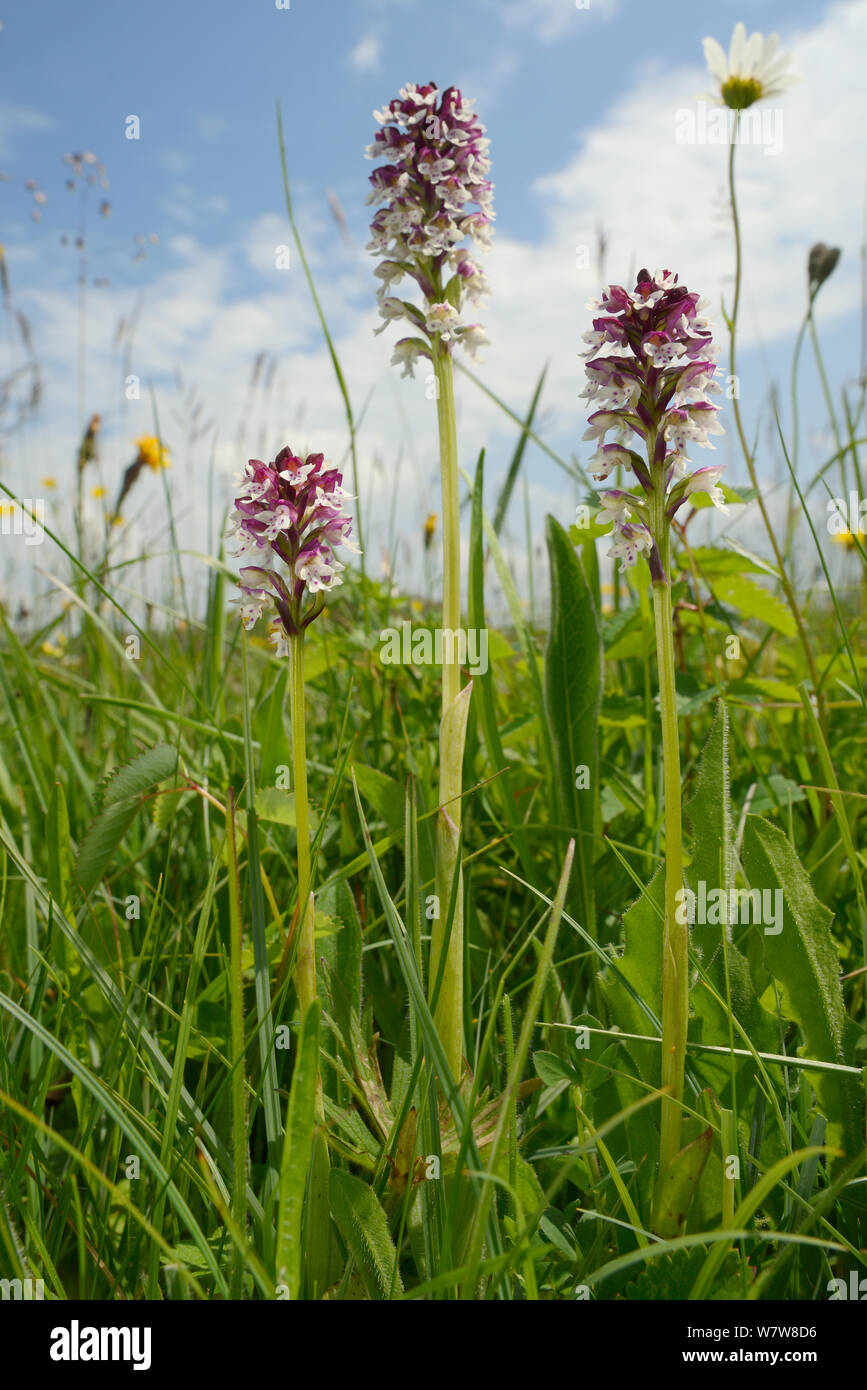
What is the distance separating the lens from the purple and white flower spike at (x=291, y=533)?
1434 millimetres

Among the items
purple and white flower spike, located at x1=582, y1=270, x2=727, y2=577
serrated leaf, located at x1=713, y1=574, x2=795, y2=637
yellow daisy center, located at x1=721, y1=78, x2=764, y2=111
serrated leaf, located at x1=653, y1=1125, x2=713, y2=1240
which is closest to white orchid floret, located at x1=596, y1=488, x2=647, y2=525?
purple and white flower spike, located at x1=582, y1=270, x2=727, y2=577

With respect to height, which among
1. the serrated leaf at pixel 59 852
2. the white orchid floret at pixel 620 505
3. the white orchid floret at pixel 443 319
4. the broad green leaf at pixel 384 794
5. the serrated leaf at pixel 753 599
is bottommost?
the serrated leaf at pixel 59 852

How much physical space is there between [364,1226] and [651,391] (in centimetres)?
129

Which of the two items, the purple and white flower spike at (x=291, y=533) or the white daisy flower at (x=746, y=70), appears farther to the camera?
the white daisy flower at (x=746, y=70)

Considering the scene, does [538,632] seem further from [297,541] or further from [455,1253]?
[455,1253]

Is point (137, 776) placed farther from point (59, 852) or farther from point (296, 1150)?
point (296, 1150)

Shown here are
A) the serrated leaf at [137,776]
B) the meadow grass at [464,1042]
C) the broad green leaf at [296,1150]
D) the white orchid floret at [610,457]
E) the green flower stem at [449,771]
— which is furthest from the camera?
the serrated leaf at [137,776]

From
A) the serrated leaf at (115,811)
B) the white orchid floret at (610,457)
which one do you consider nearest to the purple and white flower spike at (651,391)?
the white orchid floret at (610,457)

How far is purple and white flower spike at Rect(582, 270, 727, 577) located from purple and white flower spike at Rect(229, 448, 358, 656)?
1.38 ft

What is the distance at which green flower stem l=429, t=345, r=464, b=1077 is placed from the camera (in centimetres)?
155

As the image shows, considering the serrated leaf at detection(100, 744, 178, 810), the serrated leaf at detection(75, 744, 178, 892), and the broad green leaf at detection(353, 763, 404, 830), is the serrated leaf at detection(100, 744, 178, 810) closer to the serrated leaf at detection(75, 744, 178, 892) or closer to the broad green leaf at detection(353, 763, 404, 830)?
the serrated leaf at detection(75, 744, 178, 892)

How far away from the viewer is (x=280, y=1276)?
98 cm

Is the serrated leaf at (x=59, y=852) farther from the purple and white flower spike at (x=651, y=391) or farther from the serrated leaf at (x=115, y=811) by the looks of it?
the purple and white flower spike at (x=651, y=391)

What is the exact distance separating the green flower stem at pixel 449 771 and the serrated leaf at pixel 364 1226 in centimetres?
26
